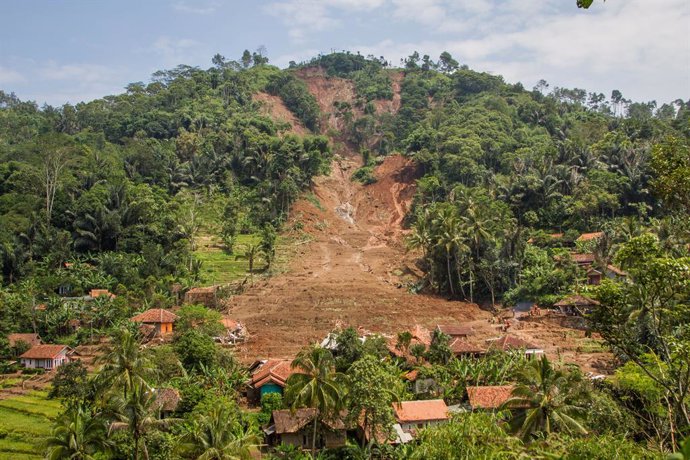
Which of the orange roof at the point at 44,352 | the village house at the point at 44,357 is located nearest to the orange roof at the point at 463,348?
the village house at the point at 44,357

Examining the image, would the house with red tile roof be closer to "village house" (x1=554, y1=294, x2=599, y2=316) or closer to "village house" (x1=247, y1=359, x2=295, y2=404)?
"village house" (x1=247, y1=359, x2=295, y2=404)

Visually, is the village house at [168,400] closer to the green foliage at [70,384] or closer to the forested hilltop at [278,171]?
the green foliage at [70,384]

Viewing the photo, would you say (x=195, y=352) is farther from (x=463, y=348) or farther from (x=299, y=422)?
(x=463, y=348)

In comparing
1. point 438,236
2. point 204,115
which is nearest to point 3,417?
point 438,236

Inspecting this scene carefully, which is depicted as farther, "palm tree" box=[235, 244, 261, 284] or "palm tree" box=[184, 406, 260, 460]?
"palm tree" box=[235, 244, 261, 284]

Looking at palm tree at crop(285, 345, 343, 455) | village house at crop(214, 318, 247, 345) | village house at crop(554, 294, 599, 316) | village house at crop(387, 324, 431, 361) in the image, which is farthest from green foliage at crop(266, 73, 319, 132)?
palm tree at crop(285, 345, 343, 455)
